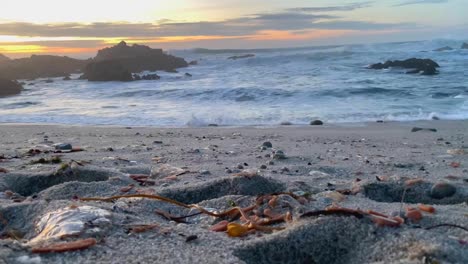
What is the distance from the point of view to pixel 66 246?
2146mm

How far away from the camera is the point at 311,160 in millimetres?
5406

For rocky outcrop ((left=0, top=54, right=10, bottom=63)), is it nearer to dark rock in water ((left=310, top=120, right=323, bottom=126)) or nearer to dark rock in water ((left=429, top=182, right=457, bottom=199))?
dark rock in water ((left=310, top=120, right=323, bottom=126))

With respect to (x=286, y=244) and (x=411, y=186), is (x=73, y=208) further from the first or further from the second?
(x=411, y=186)

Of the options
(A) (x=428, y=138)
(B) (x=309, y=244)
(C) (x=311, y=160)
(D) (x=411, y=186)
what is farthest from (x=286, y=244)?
(A) (x=428, y=138)

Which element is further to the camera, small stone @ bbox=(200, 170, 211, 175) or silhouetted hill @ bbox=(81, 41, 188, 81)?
silhouetted hill @ bbox=(81, 41, 188, 81)

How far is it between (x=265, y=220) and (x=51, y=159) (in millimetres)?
3171

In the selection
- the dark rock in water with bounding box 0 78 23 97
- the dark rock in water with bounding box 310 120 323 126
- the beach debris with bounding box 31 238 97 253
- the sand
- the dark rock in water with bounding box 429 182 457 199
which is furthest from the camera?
the dark rock in water with bounding box 0 78 23 97

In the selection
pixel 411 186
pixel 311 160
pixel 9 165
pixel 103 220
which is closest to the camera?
pixel 103 220

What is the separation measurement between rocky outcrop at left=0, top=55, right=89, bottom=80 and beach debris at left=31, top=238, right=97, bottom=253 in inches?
1237

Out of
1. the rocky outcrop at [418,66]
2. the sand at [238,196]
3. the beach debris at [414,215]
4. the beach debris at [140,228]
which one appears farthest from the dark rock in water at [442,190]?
the rocky outcrop at [418,66]

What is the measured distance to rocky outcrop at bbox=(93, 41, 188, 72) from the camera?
1383 inches

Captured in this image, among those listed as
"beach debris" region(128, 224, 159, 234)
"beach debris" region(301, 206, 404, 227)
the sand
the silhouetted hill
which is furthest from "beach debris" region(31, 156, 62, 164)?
the silhouetted hill

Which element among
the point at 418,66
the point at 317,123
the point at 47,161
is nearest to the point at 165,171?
the point at 47,161

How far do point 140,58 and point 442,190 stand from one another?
1350 inches
